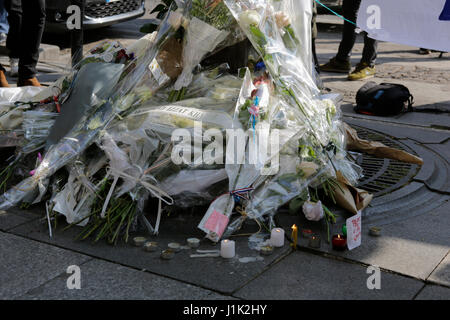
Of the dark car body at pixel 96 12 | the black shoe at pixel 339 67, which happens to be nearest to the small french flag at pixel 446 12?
the black shoe at pixel 339 67

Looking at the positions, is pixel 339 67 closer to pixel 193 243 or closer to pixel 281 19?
pixel 281 19

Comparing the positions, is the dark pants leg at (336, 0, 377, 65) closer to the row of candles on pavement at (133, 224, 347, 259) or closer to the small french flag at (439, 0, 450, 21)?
the small french flag at (439, 0, 450, 21)

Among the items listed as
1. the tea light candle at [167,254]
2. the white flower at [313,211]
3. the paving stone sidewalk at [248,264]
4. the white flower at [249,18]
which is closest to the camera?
the paving stone sidewalk at [248,264]

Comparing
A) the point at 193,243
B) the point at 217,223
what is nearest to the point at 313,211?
the point at 217,223

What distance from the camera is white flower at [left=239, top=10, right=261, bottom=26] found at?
3201 millimetres

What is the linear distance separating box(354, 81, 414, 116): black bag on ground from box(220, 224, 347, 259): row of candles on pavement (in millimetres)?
2454

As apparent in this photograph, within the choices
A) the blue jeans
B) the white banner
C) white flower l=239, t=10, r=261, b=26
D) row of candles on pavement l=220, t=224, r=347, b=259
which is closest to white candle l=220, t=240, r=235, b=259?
row of candles on pavement l=220, t=224, r=347, b=259

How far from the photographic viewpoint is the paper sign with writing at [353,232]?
269cm

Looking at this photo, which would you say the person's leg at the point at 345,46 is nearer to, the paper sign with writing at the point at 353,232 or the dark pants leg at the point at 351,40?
the dark pants leg at the point at 351,40

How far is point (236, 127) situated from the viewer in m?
3.03

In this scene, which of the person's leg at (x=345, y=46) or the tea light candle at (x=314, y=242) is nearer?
the tea light candle at (x=314, y=242)

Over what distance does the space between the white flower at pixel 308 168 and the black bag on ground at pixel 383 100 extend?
6.94 ft

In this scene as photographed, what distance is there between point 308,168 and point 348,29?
3.77 meters

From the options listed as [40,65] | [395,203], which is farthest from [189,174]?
[40,65]
